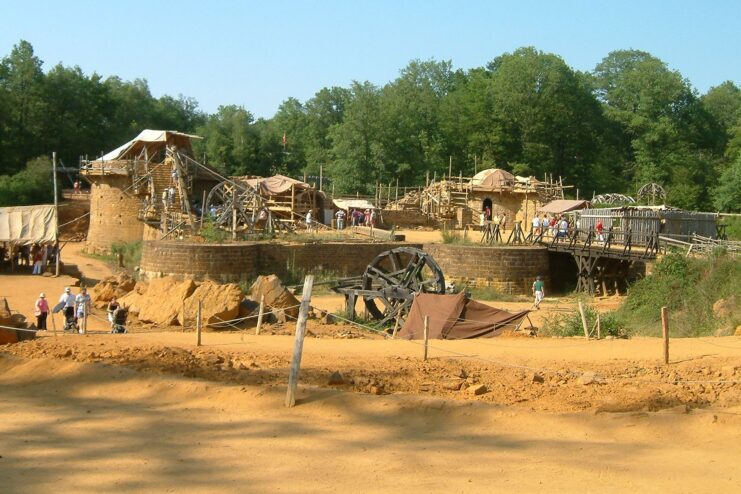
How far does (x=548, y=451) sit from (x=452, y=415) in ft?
4.63

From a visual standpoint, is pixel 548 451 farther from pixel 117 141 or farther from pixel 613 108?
pixel 613 108

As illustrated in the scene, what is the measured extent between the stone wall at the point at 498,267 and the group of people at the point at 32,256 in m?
14.9

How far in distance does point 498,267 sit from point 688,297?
456 inches

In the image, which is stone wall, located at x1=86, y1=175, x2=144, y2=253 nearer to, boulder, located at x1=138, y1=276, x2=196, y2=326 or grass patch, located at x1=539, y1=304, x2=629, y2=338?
boulder, located at x1=138, y1=276, x2=196, y2=326

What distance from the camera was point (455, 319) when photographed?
18891mm

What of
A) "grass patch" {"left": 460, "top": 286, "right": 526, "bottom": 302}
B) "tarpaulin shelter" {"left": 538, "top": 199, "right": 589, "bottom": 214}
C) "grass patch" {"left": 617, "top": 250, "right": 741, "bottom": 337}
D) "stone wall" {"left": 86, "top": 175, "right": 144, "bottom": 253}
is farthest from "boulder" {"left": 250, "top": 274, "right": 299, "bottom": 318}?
"tarpaulin shelter" {"left": 538, "top": 199, "right": 589, "bottom": 214}

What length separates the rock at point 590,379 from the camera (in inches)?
476

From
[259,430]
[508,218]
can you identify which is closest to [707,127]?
[508,218]

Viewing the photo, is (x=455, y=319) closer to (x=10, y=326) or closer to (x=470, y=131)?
(x=10, y=326)

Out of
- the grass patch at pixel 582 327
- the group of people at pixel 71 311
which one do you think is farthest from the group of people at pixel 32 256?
the grass patch at pixel 582 327

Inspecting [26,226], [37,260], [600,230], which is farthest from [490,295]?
[26,226]

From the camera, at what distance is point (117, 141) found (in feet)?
204

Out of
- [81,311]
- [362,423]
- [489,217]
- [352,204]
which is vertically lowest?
[362,423]

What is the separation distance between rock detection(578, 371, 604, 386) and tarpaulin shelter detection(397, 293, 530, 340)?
21.0 ft
